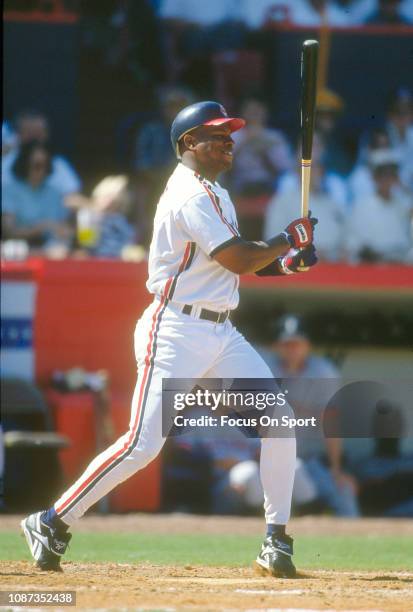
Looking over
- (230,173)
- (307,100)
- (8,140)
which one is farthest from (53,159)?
(307,100)

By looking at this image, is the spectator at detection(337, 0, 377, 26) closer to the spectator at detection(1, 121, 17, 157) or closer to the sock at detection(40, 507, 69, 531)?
the spectator at detection(1, 121, 17, 157)

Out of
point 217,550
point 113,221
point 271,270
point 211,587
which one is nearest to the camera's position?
point 211,587

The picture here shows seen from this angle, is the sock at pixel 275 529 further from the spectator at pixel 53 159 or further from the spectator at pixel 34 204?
the spectator at pixel 53 159

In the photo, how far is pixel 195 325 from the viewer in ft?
14.9

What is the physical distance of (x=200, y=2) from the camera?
33.9ft

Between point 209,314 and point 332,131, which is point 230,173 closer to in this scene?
point 332,131

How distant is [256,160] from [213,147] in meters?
5.11

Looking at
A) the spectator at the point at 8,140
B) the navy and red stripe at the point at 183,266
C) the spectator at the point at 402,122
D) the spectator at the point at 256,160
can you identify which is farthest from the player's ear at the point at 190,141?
the spectator at the point at 402,122

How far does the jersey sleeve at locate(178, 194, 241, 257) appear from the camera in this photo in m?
4.46

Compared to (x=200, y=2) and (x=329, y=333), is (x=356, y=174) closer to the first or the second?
(x=329, y=333)

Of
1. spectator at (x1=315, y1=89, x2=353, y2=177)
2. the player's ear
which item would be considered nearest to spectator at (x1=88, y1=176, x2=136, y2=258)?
spectator at (x1=315, y1=89, x2=353, y2=177)

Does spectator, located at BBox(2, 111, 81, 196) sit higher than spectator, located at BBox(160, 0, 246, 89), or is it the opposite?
spectator, located at BBox(160, 0, 246, 89)

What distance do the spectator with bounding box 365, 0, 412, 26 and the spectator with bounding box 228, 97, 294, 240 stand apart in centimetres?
128

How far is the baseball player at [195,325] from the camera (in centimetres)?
449
